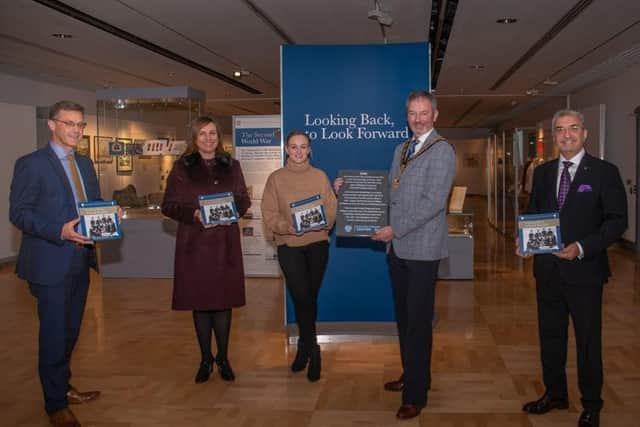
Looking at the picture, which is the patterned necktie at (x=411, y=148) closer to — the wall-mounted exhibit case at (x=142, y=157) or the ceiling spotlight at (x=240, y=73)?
the wall-mounted exhibit case at (x=142, y=157)

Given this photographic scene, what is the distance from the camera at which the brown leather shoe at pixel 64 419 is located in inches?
143

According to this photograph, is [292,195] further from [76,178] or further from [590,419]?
[590,419]

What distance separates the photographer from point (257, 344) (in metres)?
5.48

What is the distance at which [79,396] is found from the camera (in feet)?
13.5

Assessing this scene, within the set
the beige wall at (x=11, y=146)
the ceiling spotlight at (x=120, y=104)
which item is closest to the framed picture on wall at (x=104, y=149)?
the ceiling spotlight at (x=120, y=104)

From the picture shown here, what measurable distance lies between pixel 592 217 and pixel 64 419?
2.96m

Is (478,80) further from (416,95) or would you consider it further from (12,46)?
(416,95)

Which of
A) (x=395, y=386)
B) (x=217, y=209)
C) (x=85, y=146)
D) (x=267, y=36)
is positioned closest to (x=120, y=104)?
(x=267, y=36)

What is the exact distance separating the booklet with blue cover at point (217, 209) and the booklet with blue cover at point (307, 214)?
1.23 ft

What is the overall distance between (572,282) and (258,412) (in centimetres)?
190

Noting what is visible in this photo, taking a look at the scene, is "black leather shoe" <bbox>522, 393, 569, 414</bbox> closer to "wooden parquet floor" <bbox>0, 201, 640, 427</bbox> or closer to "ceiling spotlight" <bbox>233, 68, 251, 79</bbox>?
"wooden parquet floor" <bbox>0, 201, 640, 427</bbox>

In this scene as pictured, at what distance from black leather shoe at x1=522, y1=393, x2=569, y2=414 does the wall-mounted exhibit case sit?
6.04m

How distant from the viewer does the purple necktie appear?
3457 mm

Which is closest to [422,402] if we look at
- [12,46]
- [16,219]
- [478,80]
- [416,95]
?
[416,95]
